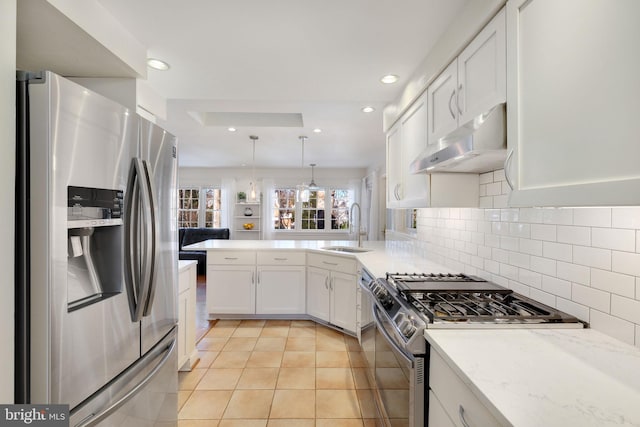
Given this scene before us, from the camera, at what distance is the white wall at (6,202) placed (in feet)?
2.97

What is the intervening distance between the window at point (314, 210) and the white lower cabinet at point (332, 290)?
4.21 meters

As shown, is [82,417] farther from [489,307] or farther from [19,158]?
[489,307]

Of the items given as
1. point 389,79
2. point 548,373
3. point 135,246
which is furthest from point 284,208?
point 548,373

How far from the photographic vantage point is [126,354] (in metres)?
1.25

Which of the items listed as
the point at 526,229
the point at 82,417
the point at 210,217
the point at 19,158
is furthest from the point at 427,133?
the point at 210,217

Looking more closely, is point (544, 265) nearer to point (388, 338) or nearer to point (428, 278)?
point (428, 278)

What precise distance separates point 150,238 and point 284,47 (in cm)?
128

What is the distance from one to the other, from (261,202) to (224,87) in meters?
5.21

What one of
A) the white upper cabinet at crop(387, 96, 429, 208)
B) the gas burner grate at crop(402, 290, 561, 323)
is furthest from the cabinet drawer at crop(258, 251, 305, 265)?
the gas burner grate at crop(402, 290, 561, 323)

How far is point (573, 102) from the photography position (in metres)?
0.84

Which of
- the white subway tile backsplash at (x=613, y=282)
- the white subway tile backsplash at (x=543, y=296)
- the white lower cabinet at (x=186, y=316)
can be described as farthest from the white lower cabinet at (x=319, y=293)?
the white subway tile backsplash at (x=613, y=282)

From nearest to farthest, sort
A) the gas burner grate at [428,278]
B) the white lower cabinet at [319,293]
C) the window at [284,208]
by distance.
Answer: the gas burner grate at [428,278] → the white lower cabinet at [319,293] → the window at [284,208]

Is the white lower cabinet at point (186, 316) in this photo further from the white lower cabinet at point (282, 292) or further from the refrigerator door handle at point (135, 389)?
Result: the white lower cabinet at point (282, 292)

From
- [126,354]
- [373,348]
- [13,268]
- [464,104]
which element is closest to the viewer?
[13,268]
